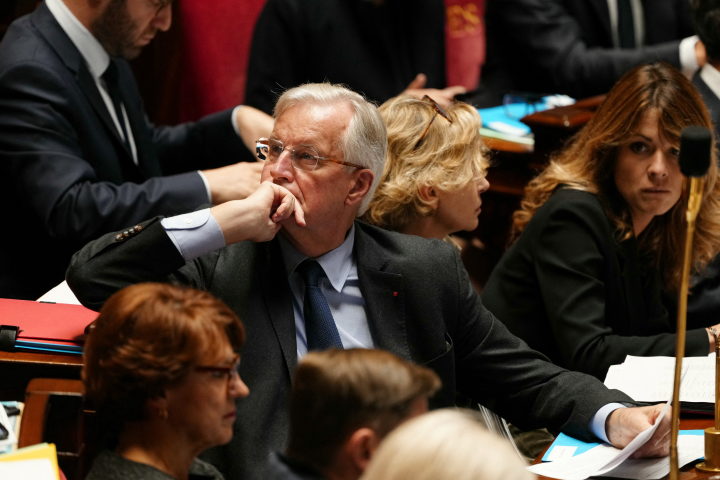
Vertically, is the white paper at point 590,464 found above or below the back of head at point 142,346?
below

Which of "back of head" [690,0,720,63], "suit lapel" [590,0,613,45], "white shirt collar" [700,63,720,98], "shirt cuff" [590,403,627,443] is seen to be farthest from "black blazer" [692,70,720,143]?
"shirt cuff" [590,403,627,443]

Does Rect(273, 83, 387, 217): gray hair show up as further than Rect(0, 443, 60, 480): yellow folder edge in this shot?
Yes

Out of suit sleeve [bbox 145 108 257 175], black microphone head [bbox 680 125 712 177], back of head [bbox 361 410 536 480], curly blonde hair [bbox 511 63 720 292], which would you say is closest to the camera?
back of head [bbox 361 410 536 480]

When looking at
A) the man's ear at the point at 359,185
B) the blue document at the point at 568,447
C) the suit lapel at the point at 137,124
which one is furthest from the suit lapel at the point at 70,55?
the blue document at the point at 568,447

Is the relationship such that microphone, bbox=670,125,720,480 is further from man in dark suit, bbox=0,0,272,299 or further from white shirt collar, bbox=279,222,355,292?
man in dark suit, bbox=0,0,272,299

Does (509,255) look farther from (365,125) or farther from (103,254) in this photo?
(103,254)

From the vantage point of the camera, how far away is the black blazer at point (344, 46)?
4.28 m

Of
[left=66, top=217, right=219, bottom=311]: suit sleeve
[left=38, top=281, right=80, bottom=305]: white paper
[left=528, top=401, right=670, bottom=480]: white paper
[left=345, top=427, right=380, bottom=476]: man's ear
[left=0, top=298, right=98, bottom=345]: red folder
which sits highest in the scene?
[left=66, top=217, right=219, bottom=311]: suit sleeve

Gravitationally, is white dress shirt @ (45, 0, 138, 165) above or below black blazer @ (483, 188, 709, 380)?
above

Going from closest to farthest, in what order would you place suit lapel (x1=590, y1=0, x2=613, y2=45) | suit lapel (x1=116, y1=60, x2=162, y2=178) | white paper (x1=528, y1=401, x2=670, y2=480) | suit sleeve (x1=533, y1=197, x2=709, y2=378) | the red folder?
white paper (x1=528, y1=401, x2=670, y2=480) < the red folder < suit sleeve (x1=533, y1=197, x2=709, y2=378) < suit lapel (x1=116, y1=60, x2=162, y2=178) < suit lapel (x1=590, y1=0, x2=613, y2=45)

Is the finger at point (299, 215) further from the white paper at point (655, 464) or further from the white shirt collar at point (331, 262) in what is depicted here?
the white paper at point (655, 464)

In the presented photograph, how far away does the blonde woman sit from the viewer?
258 centimetres

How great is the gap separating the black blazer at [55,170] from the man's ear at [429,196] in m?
0.84

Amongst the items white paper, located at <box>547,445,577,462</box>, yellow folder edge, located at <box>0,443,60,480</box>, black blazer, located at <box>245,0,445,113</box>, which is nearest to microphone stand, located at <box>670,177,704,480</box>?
white paper, located at <box>547,445,577,462</box>
